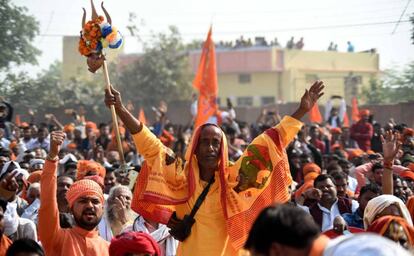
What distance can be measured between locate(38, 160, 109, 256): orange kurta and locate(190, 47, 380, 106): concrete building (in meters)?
49.1

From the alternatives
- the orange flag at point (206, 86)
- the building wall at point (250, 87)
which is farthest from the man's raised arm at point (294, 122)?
the building wall at point (250, 87)

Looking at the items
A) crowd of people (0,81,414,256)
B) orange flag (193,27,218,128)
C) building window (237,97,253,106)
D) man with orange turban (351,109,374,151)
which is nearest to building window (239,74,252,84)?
building window (237,97,253,106)

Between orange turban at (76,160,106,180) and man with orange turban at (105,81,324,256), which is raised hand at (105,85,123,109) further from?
orange turban at (76,160,106,180)

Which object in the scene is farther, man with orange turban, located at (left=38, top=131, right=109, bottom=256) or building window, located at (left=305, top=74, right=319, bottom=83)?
building window, located at (left=305, top=74, right=319, bottom=83)

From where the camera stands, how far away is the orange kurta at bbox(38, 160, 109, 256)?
5.75 metres

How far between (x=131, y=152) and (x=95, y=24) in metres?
9.34

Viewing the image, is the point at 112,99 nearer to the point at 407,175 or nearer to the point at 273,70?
the point at 407,175

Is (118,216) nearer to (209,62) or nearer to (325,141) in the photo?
(325,141)

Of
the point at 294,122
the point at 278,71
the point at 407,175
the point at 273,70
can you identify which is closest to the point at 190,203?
the point at 294,122

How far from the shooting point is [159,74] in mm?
46250

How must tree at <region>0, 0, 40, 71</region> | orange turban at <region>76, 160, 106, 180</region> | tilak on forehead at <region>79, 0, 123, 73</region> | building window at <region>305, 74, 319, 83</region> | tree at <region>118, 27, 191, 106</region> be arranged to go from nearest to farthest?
tilak on forehead at <region>79, 0, 123, 73</region>, orange turban at <region>76, 160, 106, 180</region>, tree at <region>0, 0, 40, 71</region>, tree at <region>118, 27, 191, 106</region>, building window at <region>305, 74, 319, 83</region>

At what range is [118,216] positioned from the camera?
779 centimetres

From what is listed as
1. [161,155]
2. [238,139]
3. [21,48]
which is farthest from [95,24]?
[21,48]

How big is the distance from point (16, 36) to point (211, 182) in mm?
14132
